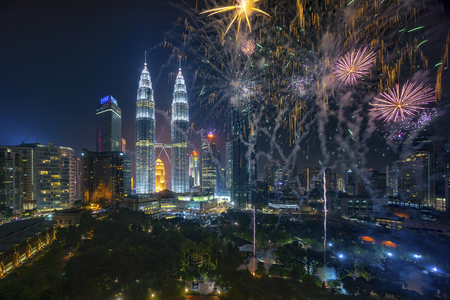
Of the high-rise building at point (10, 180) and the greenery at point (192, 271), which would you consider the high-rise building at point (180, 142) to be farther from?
the greenery at point (192, 271)

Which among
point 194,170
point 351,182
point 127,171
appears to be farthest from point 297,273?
point 194,170

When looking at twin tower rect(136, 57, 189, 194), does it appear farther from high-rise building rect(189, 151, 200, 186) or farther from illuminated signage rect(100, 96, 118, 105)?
high-rise building rect(189, 151, 200, 186)

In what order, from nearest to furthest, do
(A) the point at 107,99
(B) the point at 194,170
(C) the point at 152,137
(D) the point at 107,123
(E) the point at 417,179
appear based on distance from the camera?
(E) the point at 417,179, (C) the point at 152,137, (A) the point at 107,99, (D) the point at 107,123, (B) the point at 194,170

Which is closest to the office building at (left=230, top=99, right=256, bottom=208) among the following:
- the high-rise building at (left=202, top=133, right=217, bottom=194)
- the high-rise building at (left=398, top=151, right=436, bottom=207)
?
the high-rise building at (left=202, top=133, right=217, bottom=194)

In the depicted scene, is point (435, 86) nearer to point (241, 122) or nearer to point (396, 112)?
point (396, 112)

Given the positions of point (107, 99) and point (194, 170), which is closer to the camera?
point (107, 99)

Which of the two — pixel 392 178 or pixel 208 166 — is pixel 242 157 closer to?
pixel 208 166
